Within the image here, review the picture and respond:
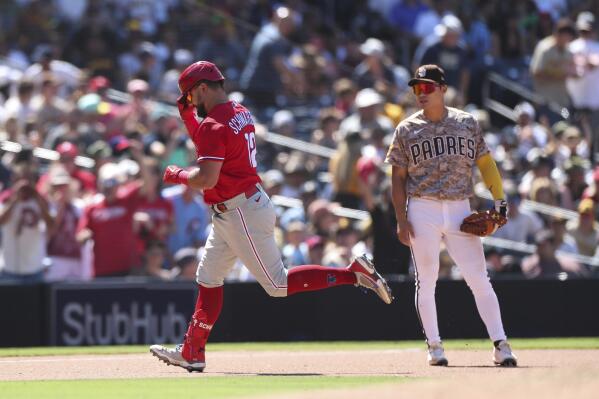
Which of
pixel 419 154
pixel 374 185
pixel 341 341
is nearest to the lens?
pixel 419 154

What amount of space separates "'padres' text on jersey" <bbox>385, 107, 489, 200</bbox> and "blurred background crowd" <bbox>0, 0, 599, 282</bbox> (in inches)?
162

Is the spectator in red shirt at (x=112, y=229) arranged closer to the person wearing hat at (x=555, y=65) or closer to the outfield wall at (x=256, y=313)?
the outfield wall at (x=256, y=313)

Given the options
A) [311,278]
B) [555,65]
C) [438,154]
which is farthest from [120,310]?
[555,65]

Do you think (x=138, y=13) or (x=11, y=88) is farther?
(x=138, y=13)

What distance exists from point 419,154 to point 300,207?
256 inches

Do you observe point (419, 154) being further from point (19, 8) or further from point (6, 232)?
point (19, 8)

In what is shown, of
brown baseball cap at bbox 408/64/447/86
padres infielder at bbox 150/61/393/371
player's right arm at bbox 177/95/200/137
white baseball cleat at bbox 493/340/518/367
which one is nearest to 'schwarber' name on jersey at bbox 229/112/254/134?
padres infielder at bbox 150/61/393/371

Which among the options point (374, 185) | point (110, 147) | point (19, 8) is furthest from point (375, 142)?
point (19, 8)

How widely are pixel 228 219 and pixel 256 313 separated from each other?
5.02 metres

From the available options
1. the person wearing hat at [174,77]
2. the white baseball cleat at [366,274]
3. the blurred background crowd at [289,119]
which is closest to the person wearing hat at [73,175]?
the blurred background crowd at [289,119]

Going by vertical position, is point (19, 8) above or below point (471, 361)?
above

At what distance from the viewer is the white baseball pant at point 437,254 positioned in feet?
31.7

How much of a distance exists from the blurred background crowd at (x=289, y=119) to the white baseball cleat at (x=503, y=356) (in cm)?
429

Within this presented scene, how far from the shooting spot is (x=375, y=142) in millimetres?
16531
